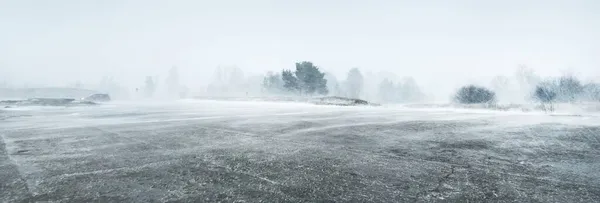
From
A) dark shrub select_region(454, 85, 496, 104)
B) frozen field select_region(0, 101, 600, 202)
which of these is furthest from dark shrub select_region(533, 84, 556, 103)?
frozen field select_region(0, 101, 600, 202)

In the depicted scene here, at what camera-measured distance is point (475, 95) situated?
133 ft

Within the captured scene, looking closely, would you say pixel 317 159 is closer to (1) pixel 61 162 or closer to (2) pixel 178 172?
(2) pixel 178 172

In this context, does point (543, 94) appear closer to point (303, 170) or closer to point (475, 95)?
point (475, 95)

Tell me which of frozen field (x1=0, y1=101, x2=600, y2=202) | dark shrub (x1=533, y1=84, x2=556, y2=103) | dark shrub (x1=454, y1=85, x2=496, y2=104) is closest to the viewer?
frozen field (x1=0, y1=101, x2=600, y2=202)

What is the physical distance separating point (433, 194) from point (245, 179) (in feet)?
7.62

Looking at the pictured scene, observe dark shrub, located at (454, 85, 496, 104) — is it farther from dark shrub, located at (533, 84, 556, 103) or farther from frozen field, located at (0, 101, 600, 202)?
frozen field, located at (0, 101, 600, 202)

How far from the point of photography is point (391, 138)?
8.23 m

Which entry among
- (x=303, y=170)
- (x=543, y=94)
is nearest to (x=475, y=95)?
(x=543, y=94)

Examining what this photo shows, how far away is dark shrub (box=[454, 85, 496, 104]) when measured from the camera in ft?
131

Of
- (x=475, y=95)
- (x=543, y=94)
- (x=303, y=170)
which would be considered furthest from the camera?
(x=475, y=95)

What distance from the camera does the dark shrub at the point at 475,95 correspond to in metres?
40.1

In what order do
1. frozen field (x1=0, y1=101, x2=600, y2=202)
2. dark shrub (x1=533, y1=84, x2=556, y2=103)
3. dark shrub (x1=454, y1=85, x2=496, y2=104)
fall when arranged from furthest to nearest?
dark shrub (x1=454, y1=85, x2=496, y2=104) → dark shrub (x1=533, y1=84, x2=556, y2=103) → frozen field (x1=0, y1=101, x2=600, y2=202)

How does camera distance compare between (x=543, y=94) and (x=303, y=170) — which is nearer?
(x=303, y=170)

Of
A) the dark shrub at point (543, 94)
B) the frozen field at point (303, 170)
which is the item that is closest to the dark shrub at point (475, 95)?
the dark shrub at point (543, 94)
